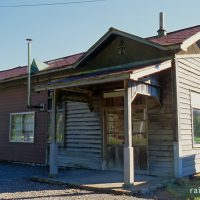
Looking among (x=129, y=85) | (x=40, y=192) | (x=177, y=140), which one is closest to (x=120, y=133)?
(x=177, y=140)

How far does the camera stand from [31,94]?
1410 centimetres

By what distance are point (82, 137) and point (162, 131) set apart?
3456 mm

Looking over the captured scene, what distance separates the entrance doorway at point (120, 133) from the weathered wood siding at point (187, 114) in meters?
1.11

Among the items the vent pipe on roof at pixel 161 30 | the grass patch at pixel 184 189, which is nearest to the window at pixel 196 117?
the grass patch at pixel 184 189

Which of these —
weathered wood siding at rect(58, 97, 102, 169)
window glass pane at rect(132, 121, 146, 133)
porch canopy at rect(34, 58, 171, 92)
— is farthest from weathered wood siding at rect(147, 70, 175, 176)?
weathered wood siding at rect(58, 97, 102, 169)

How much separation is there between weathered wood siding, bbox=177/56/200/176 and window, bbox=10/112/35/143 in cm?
696

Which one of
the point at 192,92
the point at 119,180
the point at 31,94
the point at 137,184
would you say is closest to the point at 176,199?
the point at 137,184

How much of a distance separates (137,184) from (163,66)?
3277 millimetres

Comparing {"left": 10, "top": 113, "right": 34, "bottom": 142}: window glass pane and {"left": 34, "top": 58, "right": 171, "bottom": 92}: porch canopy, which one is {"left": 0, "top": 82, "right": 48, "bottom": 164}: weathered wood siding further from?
{"left": 34, "top": 58, "right": 171, "bottom": 92}: porch canopy

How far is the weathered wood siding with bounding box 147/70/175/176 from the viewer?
30.2ft

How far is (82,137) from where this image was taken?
11742mm

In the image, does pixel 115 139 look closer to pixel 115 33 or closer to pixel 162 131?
pixel 162 131

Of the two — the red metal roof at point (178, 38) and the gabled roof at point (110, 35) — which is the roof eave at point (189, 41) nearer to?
the red metal roof at point (178, 38)

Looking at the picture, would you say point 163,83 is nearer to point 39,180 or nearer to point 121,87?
point 121,87
